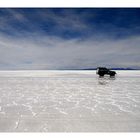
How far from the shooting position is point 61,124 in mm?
1885

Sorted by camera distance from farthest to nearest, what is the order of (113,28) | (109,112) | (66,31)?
(66,31), (113,28), (109,112)

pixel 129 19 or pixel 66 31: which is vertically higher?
pixel 129 19

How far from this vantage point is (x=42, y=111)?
2.40 metres

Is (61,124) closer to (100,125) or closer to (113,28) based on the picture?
(100,125)

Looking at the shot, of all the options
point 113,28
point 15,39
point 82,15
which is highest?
point 82,15

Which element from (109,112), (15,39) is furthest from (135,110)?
(15,39)

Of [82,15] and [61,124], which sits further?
[82,15]

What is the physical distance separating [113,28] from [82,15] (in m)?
3.15
